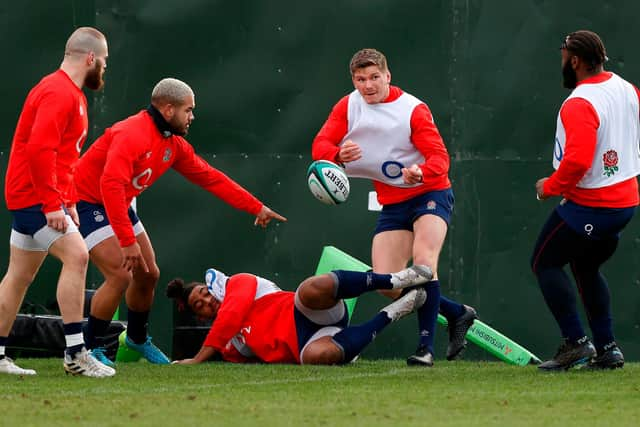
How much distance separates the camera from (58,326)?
9.86 meters

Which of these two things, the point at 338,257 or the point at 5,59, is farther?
the point at 5,59

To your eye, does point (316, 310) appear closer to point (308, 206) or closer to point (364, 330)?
point (364, 330)

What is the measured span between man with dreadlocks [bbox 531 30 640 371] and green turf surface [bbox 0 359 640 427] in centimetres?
43

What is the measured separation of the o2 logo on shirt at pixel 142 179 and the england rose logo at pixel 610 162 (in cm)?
291

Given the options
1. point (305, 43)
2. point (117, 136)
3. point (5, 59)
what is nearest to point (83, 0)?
point (5, 59)

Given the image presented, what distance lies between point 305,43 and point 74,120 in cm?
348

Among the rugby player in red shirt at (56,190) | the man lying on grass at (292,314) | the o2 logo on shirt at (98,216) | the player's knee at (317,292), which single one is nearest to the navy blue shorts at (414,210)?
the man lying on grass at (292,314)

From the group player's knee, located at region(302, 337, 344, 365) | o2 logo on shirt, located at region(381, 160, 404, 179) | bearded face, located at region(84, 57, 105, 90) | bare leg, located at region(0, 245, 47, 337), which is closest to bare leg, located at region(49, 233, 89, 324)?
bare leg, located at region(0, 245, 47, 337)

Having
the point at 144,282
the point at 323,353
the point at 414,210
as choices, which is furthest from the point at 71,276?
the point at 414,210

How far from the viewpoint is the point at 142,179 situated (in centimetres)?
859

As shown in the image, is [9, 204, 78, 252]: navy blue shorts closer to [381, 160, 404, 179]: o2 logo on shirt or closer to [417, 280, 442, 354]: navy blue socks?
[381, 160, 404, 179]: o2 logo on shirt

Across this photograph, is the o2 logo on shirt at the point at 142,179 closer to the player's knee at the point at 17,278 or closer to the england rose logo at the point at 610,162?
the player's knee at the point at 17,278

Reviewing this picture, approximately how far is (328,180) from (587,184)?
65.6 inches

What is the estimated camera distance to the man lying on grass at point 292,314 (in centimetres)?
848
